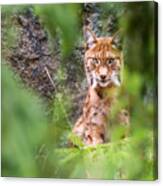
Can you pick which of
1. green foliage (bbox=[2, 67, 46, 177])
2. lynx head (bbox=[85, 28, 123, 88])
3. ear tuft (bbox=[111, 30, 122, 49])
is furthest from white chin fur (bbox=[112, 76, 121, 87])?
green foliage (bbox=[2, 67, 46, 177])

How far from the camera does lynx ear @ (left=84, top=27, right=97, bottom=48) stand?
2.28 m

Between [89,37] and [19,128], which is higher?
[89,37]

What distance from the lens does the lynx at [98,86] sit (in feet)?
7.43

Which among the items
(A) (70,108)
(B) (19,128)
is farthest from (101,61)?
(B) (19,128)

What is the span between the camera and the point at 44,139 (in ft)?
7.55

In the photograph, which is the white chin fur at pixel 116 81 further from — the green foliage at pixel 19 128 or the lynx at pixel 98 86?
the green foliage at pixel 19 128

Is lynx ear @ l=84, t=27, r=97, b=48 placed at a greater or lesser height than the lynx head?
greater

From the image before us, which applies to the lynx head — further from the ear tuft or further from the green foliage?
the green foliage

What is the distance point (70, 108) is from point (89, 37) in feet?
0.80

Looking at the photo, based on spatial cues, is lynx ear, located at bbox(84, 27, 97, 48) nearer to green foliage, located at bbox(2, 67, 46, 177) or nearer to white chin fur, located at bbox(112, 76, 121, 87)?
white chin fur, located at bbox(112, 76, 121, 87)

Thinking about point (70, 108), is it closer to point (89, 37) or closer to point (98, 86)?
point (98, 86)

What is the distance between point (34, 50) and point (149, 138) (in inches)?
19.0

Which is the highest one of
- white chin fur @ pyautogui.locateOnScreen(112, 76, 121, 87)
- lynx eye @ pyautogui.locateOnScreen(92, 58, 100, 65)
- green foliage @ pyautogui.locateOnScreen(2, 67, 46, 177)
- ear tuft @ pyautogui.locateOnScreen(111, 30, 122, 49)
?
ear tuft @ pyautogui.locateOnScreen(111, 30, 122, 49)

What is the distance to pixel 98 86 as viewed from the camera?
7.47 ft
